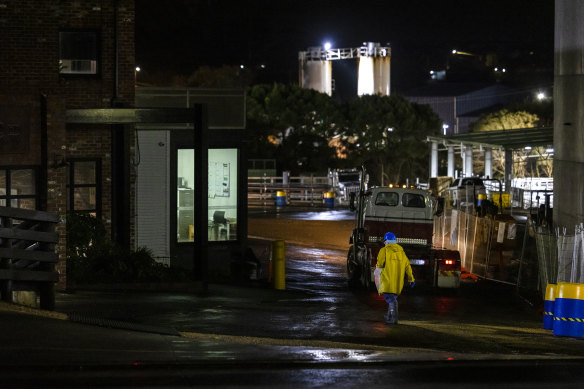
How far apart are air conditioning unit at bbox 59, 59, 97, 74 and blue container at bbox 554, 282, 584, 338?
39.9ft

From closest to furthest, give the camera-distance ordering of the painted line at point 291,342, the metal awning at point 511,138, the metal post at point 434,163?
the painted line at point 291,342 < the metal awning at point 511,138 < the metal post at point 434,163

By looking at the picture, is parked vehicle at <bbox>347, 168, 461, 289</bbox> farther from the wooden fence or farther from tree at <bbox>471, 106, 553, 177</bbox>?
tree at <bbox>471, 106, 553, 177</bbox>

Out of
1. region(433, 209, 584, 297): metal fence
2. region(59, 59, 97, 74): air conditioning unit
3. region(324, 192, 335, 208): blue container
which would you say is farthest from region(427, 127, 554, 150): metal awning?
region(59, 59, 97, 74): air conditioning unit

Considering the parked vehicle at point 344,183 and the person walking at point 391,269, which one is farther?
the parked vehicle at point 344,183

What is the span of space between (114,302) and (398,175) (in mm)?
61717

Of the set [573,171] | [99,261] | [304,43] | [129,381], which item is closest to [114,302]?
[99,261]

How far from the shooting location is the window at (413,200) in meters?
23.2

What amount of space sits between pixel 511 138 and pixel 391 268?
124 ft

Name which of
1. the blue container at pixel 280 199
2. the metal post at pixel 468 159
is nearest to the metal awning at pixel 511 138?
the metal post at pixel 468 159

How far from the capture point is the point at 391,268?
14852mm

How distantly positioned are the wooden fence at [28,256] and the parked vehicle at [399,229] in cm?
916

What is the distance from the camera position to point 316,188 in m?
53.2

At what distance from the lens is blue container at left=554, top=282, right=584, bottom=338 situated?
14531 mm

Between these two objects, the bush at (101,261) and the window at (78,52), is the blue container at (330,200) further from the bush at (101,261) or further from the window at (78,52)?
the bush at (101,261)
